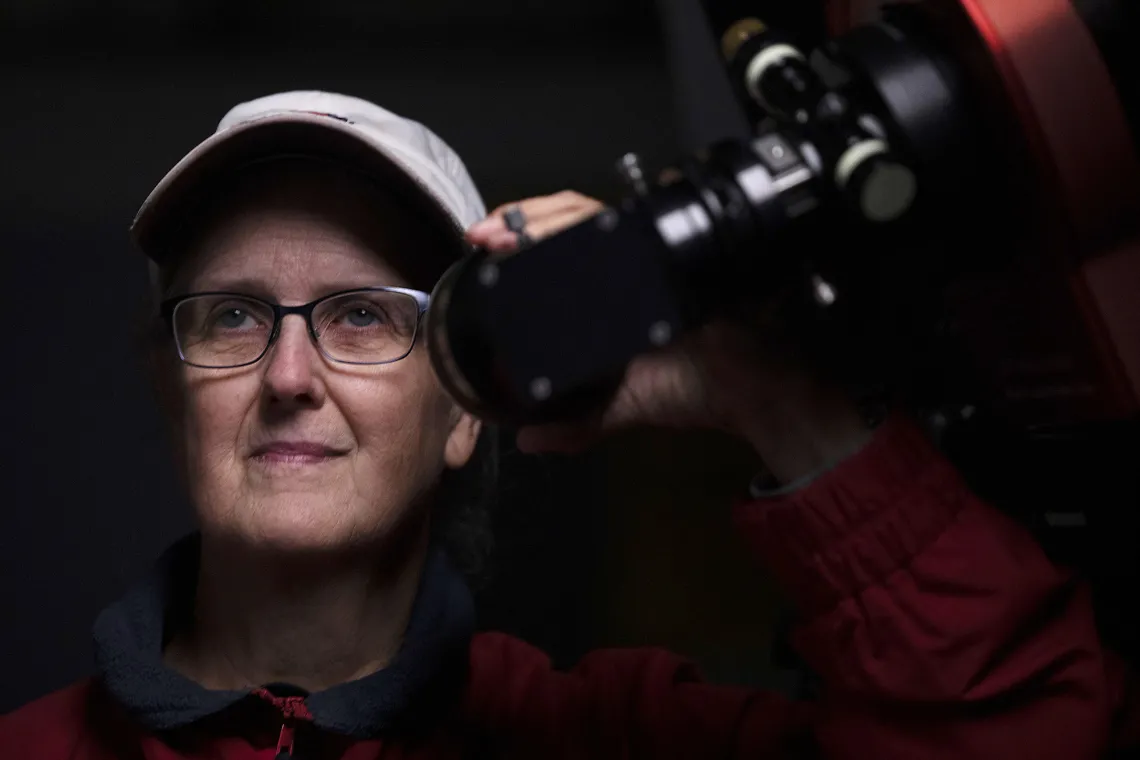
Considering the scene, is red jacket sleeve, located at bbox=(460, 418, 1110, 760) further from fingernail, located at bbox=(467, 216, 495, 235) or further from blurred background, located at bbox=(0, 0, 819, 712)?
blurred background, located at bbox=(0, 0, 819, 712)

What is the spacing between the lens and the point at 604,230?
533mm

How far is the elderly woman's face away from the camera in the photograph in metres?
0.83

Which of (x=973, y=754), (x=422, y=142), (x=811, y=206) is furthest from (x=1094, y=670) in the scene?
(x=422, y=142)

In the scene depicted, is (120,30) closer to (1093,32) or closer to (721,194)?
(721,194)

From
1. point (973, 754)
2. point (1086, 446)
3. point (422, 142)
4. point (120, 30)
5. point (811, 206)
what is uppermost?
point (120, 30)

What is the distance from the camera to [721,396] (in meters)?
0.70

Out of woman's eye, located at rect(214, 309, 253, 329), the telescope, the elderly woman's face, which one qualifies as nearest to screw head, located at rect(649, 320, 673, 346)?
the telescope

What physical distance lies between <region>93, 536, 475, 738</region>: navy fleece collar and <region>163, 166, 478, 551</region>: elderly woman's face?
98mm

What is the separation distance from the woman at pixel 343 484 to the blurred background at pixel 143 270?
0.84 feet

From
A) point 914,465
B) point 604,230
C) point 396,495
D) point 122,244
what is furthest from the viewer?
point 122,244

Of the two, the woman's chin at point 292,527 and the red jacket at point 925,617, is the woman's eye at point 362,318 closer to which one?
the woman's chin at point 292,527

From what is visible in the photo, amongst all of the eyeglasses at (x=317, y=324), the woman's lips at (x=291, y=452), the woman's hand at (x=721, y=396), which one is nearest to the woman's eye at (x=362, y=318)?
the eyeglasses at (x=317, y=324)

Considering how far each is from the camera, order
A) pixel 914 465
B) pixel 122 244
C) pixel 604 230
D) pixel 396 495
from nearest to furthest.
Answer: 1. pixel 604 230
2. pixel 914 465
3. pixel 396 495
4. pixel 122 244

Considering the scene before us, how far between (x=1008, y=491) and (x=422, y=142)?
1.94 feet
